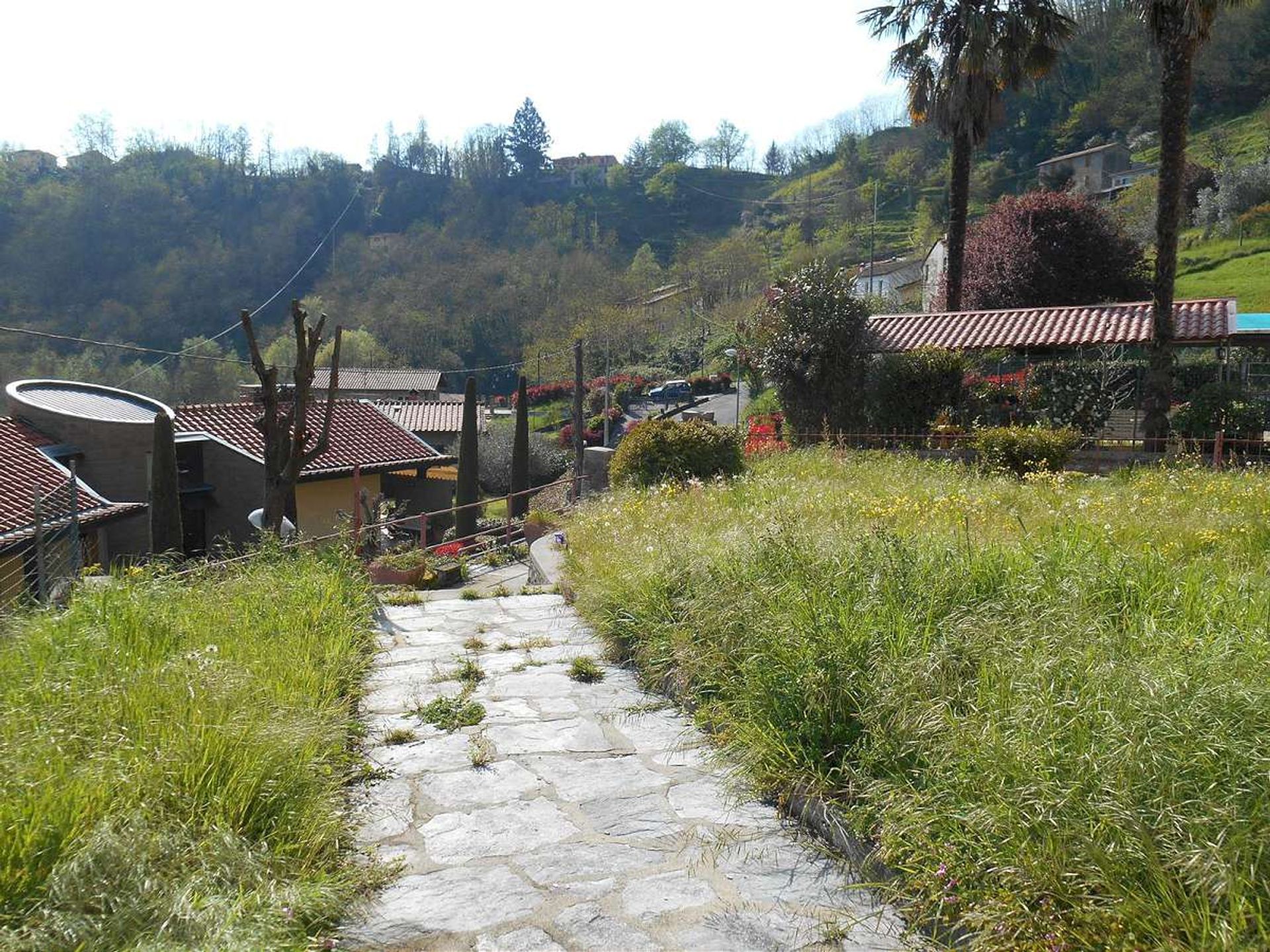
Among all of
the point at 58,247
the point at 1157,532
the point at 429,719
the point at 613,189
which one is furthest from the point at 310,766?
the point at 613,189

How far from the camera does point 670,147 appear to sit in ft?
431

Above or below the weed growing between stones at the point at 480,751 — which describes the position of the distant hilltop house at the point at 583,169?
above

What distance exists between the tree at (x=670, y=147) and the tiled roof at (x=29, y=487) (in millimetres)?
118699

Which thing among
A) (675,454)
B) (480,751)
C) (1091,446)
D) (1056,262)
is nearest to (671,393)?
(1056,262)

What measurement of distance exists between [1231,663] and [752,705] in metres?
1.89

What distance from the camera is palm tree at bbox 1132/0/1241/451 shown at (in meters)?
15.4

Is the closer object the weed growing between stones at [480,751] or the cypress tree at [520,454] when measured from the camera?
the weed growing between stones at [480,751]

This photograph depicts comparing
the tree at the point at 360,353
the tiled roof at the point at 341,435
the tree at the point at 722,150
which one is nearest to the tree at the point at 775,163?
the tree at the point at 722,150

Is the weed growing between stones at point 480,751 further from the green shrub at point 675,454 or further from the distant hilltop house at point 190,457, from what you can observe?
the distant hilltop house at point 190,457

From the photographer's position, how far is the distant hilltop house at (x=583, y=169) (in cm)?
12206

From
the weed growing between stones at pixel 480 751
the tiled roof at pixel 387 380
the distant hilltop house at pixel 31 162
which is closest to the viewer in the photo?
the weed growing between stones at pixel 480 751

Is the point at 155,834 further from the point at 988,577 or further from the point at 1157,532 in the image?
the point at 1157,532

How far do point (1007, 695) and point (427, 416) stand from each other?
3861 cm

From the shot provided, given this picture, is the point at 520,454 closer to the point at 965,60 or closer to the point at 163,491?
the point at 163,491
